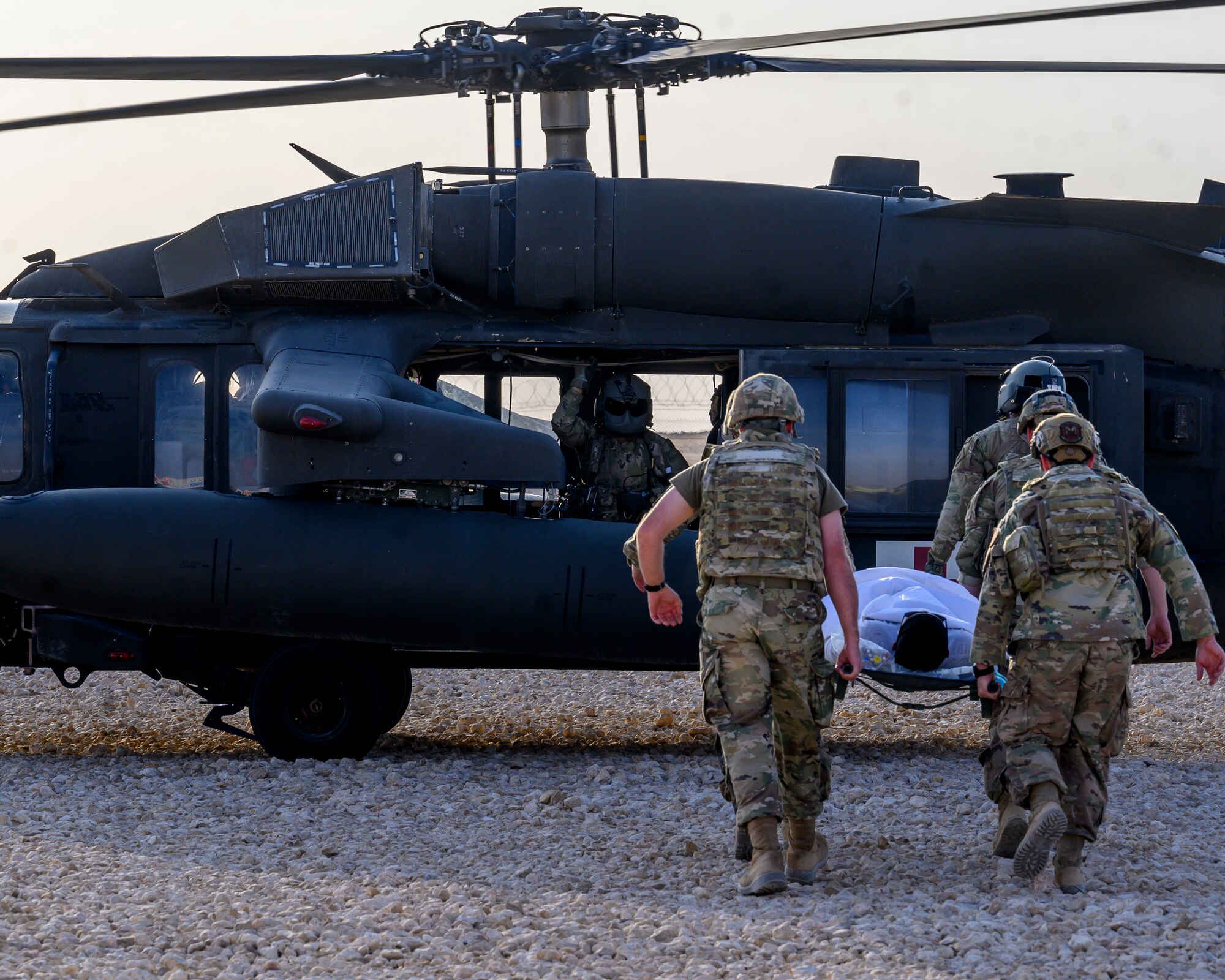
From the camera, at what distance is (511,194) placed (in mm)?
8250

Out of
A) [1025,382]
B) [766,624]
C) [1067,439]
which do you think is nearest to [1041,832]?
[766,624]

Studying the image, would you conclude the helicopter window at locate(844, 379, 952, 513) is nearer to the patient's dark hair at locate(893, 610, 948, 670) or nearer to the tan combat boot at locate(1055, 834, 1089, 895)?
the patient's dark hair at locate(893, 610, 948, 670)

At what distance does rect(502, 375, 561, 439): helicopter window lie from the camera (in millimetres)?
8484

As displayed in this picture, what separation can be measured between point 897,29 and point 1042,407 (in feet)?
8.42

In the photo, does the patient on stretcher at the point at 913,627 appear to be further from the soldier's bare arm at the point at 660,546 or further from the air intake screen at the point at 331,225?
the air intake screen at the point at 331,225

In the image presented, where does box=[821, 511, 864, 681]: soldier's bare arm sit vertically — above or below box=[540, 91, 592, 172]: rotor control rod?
below

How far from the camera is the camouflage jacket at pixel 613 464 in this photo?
26.9 ft

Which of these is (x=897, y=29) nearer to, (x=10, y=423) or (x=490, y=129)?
(x=490, y=129)

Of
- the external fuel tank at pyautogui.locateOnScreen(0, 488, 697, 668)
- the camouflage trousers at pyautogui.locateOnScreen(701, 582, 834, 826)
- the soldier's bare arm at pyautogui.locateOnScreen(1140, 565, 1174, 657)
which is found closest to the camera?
the camouflage trousers at pyautogui.locateOnScreen(701, 582, 834, 826)

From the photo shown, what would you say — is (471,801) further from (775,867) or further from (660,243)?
(660,243)

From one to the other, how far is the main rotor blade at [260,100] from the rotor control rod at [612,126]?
3.22 feet

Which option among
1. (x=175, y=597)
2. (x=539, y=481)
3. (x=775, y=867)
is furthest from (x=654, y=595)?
(x=175, y=597)

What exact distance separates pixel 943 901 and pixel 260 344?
5000mm

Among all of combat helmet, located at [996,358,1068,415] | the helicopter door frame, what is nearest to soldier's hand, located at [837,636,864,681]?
combat helmet, located at [996,358,1068,415]
